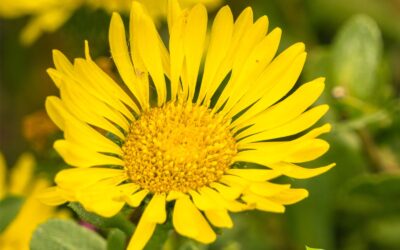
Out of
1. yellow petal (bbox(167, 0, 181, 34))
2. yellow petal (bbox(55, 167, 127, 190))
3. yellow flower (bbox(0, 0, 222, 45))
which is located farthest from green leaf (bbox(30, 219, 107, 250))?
yellow flower (bbox(0, 0, 222, 45))

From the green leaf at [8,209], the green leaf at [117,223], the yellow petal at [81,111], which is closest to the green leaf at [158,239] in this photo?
the green leaf at [117,223]

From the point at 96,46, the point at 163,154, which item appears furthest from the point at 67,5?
the point at 163,154

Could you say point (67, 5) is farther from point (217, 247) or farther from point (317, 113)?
point (317, 113)

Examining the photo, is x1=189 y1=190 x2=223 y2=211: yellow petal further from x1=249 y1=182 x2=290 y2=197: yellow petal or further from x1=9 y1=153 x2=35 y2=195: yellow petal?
x1=9 y1=153 x2=35 y2=195: yellow petal

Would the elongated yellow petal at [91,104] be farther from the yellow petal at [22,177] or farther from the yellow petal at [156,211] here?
the yellow petal at [22,177]

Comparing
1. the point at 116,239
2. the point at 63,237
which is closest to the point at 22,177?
the point at 63,237

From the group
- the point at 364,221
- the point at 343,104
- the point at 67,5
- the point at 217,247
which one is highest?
the point at 67,5

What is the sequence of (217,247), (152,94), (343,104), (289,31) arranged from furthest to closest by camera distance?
(289,31) < (217,247) < (343,104) < (152,94)
